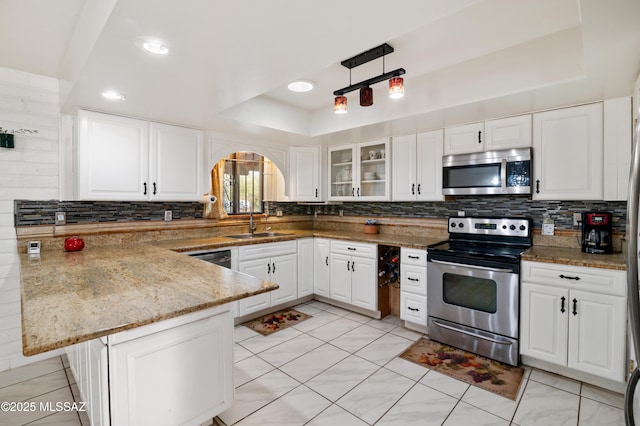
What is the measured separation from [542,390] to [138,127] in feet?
12.8

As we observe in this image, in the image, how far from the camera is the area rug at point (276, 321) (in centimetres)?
325

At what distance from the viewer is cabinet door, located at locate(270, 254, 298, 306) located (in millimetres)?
3649

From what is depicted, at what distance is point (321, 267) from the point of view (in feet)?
13.0

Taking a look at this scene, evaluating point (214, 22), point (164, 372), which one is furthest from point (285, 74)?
point (164, 372)

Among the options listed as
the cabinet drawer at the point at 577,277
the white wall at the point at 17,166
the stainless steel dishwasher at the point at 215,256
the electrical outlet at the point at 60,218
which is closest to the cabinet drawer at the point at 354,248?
the stainless steel dishwasher at the point at 215,256

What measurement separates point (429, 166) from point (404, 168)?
0.98ft

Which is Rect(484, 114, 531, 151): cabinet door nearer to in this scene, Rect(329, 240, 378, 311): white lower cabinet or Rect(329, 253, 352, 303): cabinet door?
Rect(329, 240, 378, 311): white lower cabinet

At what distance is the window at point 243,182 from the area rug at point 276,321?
145 centimetres

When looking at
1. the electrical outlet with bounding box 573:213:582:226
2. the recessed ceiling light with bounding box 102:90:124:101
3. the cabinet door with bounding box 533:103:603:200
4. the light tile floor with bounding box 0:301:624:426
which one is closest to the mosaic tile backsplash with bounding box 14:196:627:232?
the electrical outlet with bounding box 573:213:582:226

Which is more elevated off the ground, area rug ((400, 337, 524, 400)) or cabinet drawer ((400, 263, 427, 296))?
cabinet drawer ((400, 263, 427, 296))

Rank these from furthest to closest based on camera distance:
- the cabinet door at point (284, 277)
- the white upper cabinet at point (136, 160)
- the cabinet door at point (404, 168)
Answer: the cabinet door at point (284, 277) → the cabinet door at point (404, 168) → the white upper cabinet at point (136, 160)

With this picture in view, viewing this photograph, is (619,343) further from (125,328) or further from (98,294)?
(98,294)

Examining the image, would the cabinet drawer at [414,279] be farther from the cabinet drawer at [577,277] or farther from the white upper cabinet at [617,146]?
the white upper cabinet at [617,146]

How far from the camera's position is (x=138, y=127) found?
2.88 m
